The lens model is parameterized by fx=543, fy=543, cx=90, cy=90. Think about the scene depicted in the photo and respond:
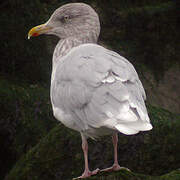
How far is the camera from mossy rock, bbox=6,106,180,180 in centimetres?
648

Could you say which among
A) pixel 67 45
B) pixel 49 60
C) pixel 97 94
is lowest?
pixel 49 60

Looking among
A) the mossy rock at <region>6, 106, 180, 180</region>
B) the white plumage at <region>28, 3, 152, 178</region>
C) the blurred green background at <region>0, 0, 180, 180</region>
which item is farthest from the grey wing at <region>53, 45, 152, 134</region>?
the blurred green background at <region>0, 0, 180, 180</region>

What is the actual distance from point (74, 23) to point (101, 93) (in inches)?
→ 64.7

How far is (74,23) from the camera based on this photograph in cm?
628

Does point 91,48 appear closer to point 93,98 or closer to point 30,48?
point 93,98

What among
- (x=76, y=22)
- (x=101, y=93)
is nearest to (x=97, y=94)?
(x=101, y=93)

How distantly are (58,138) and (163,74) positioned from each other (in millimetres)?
3606

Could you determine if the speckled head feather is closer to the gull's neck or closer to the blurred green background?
the gull's neck

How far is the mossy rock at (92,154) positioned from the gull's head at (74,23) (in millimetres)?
1172

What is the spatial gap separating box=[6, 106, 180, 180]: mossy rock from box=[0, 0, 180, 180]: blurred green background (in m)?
0.04

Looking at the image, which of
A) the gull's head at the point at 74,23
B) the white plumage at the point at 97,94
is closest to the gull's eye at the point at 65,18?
the gull's head at the point at 74,23

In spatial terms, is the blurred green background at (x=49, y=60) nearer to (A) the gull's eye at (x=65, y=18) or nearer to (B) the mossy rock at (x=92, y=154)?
(B) the mossy rock at (x=92, y=154)

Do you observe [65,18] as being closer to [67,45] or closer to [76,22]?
[76,22]

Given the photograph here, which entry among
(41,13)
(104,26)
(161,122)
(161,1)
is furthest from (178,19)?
(161,122)
